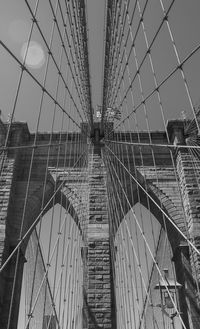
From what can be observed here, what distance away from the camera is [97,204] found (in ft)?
20.2

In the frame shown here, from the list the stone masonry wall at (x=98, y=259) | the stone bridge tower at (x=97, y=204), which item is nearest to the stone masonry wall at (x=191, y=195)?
the stone bridge tower at (x=97, y=204)

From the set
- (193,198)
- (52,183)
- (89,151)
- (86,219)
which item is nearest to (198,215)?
(193,198)

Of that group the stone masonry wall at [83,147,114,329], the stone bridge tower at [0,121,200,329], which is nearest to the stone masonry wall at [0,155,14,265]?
the stone bridge tower at [0,121,200,329]

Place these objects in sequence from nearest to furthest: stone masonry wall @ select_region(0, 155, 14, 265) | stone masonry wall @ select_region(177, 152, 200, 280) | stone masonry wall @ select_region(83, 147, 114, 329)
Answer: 1. stone masonry wall @ select_region(83, 147, 114, 329)
2. stone masonry wall @ select_region(177, 152, 200, 280)
3. stone masonry wall @ select_region(0, 155, 14, 265)

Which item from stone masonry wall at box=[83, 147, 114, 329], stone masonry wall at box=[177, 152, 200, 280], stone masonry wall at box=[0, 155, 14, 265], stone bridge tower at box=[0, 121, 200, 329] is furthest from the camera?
stone masonry wall at box=[0, 155, 14, 265]

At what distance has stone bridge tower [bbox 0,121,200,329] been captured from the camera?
5.45 m

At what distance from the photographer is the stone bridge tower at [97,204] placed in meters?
5.45

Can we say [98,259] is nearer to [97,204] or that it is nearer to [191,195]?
[97,204]

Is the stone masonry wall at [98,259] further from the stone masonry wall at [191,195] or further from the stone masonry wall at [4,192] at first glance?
the stone masonry wall at [4,192]

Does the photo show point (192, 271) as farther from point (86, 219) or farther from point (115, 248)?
point (86, 219)

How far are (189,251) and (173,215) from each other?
796mm

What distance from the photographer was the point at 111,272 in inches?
222

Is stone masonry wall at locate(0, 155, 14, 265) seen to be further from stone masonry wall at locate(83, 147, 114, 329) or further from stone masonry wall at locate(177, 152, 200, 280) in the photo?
stone masonry wall at locate(177, 152, 200, 280)

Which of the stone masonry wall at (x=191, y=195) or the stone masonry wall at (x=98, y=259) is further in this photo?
the stone masonry wall at (x=191, y=195)
